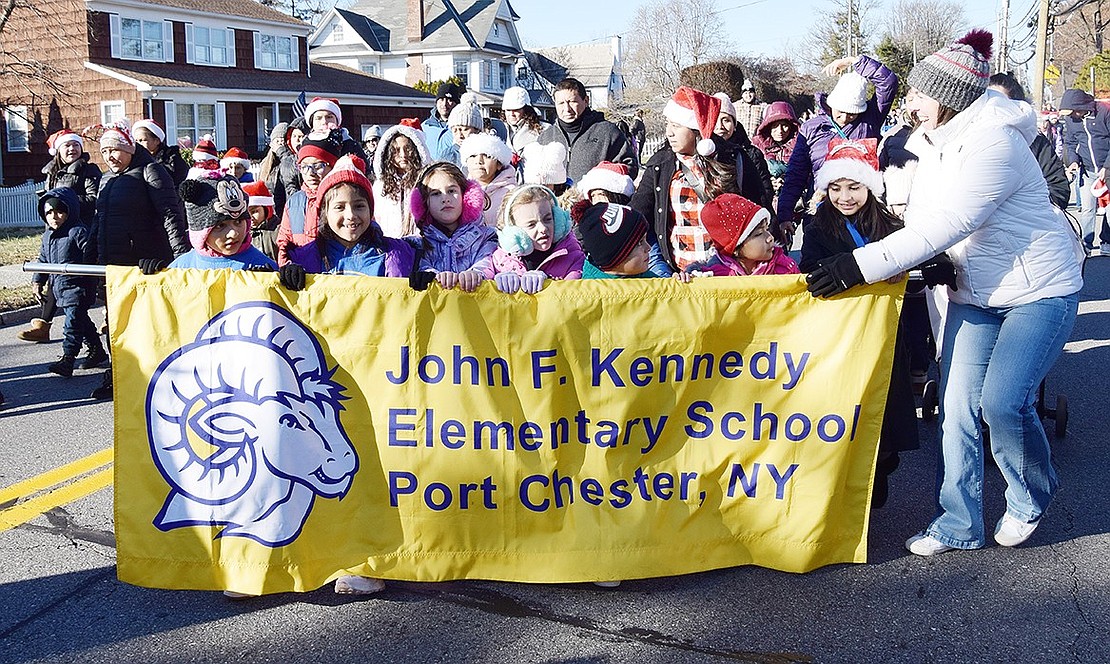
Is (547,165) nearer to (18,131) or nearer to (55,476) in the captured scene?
(55,476)

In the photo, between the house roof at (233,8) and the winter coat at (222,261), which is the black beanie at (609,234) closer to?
the winter coat at (222,261)

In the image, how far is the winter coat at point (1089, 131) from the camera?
13.3 metres

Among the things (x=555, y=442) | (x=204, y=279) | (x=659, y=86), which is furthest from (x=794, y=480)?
(x=659, y=86)

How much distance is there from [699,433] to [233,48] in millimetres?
36850

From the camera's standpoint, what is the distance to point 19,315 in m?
10.3

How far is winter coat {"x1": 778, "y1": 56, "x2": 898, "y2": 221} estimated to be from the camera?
7.52 m

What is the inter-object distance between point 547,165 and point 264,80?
32979 mm

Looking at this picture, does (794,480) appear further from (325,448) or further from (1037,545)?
(325,448)

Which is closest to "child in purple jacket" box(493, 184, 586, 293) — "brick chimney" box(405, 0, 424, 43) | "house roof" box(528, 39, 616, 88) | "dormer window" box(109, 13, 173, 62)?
"dormer window" box(109, 13, 173, 62)

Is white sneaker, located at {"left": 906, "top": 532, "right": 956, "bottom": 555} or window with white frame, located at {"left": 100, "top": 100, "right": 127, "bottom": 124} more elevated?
window with white frame, located at {"left": 100, "top": 100, "right": 127, "bottom": 124}

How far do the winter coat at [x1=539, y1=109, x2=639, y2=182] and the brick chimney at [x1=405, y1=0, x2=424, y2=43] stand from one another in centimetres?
5058

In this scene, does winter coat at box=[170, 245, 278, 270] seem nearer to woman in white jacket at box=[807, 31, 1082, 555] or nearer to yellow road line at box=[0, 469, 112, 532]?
yellow road line at box=[0, 469, 112, 532]

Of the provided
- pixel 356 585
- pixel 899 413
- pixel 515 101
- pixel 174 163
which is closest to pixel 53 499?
pixel 356 585

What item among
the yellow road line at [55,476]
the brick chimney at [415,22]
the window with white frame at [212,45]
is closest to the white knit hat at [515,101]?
the yellow road line at [55,476]
